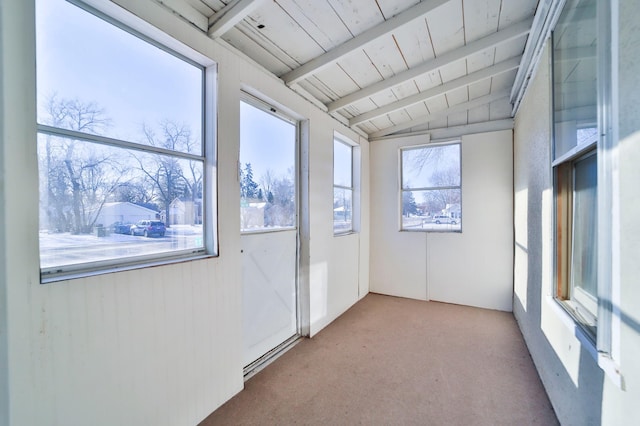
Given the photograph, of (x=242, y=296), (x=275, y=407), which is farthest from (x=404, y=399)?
(x=242, y=296)

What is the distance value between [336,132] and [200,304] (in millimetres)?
2577

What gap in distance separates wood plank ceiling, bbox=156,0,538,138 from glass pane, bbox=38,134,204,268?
0.93 m

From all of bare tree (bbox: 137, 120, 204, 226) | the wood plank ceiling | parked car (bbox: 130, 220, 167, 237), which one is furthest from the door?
parked car (bbox: 130, 220, 167, 237)

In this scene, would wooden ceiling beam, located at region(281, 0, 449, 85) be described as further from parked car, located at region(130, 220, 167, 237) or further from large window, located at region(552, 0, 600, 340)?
parked car, located at region(130, 220, 167, 237)

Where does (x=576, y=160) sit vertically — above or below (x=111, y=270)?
above

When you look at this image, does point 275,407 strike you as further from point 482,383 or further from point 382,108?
point 382,108

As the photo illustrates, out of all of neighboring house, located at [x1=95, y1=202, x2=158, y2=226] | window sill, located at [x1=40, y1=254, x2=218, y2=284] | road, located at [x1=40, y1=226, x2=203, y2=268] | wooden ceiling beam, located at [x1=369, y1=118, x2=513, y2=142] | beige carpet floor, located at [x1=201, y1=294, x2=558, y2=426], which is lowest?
beige carpet floor, located at [x1=201, y1=294, x2=558, y2=426]

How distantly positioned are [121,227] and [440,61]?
2902 millimetres

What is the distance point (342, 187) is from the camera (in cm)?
382

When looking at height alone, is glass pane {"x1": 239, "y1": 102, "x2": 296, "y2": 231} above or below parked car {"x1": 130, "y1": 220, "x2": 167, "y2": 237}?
above

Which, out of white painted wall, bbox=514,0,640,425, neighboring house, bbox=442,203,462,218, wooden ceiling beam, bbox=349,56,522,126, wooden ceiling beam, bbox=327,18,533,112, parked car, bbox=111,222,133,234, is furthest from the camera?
neighboring house, bbox=442,203,462,218

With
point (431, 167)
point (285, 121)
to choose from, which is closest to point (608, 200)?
point (285, 121)

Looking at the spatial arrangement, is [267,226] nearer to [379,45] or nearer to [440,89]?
[379,45]

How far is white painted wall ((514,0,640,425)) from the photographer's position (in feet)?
3.13
